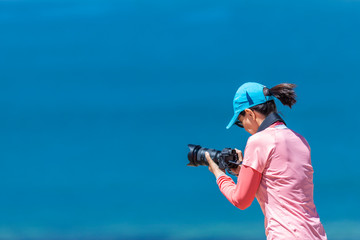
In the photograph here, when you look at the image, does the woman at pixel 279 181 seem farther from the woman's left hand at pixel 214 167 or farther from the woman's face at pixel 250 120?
the woman's left hand at pixel 214 167

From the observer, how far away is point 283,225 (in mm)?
1441

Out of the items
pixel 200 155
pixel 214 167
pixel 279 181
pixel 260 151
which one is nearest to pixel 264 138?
pixel 260 151

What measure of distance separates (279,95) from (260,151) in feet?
0.73

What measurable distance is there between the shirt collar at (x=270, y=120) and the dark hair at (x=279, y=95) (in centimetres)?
3

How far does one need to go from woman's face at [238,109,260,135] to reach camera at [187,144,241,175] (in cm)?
20

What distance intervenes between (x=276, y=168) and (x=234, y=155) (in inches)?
14.4

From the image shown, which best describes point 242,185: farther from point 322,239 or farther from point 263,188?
point 322,239

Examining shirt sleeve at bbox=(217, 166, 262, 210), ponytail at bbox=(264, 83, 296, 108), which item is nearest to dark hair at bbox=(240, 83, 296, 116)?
ponytail at bbox=(264, 83, 296, 108)

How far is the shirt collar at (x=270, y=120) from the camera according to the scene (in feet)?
4.94

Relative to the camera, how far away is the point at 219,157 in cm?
176

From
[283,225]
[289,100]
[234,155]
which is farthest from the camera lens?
[234,155]

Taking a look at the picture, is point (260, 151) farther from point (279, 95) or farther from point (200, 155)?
point (200, 155)

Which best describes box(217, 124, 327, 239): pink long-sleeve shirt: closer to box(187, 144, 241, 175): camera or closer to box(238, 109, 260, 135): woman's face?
box(238, 109, 260, 135): woman's face

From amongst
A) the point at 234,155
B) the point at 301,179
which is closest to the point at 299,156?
the point at 301,179
